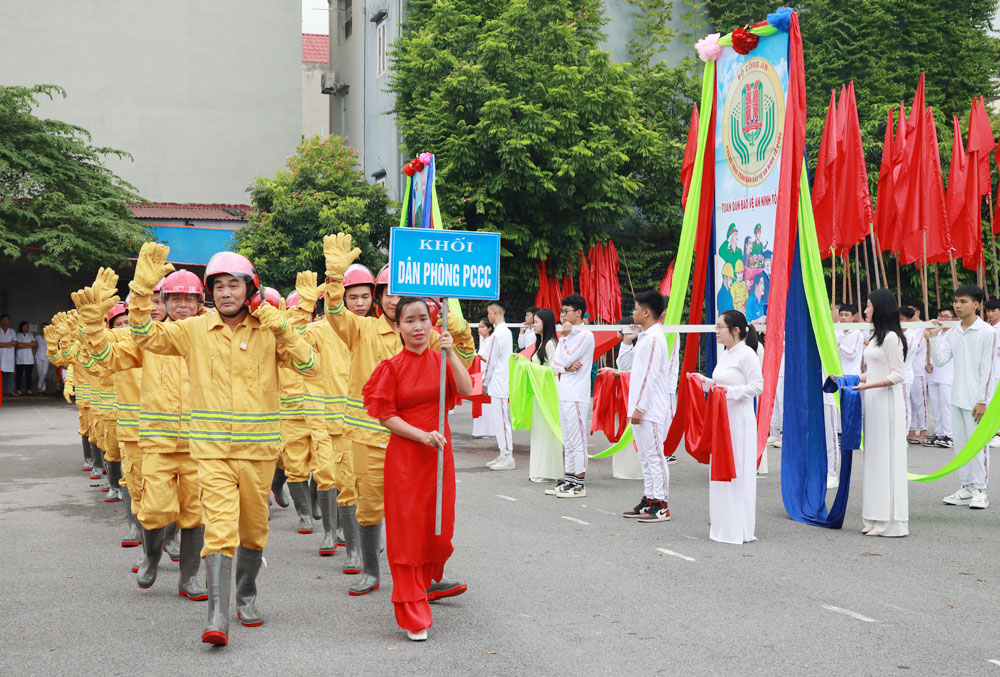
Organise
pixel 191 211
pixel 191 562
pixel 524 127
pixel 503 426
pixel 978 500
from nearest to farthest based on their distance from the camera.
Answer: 1. pixel 191 562
2. pixel 978 500
3. pixel 503 426
4. pixel 524 127
5. pixel 191 211

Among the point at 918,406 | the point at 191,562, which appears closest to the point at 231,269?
the point at 191,562

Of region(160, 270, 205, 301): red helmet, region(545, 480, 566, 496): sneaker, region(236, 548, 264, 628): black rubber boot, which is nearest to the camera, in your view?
region(236, 548, 264, 628): black rubber boot

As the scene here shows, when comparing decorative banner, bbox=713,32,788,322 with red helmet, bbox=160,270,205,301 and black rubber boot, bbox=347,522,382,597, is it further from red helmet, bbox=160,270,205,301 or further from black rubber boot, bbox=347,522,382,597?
red helmet, bbox=160,270,205,301

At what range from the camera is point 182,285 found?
648cm

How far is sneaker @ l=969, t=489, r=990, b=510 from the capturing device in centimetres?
959

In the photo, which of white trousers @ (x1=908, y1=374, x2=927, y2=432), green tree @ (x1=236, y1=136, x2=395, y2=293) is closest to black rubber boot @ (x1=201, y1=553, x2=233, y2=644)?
white trousers @ (x1=908, y1=374, x2=927, y2=432)

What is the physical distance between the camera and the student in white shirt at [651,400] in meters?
8.88

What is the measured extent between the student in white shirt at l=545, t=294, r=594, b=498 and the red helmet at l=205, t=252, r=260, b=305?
541cm

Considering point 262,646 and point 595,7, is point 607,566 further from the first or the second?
point 595,7

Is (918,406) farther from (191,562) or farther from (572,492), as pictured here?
(191,562)

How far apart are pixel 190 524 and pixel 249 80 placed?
29.2m

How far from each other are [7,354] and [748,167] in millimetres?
22213

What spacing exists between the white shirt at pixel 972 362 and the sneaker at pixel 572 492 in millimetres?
3763

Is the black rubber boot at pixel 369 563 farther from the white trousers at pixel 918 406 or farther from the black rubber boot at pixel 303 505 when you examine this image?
the white trousers at pixel 918 406
